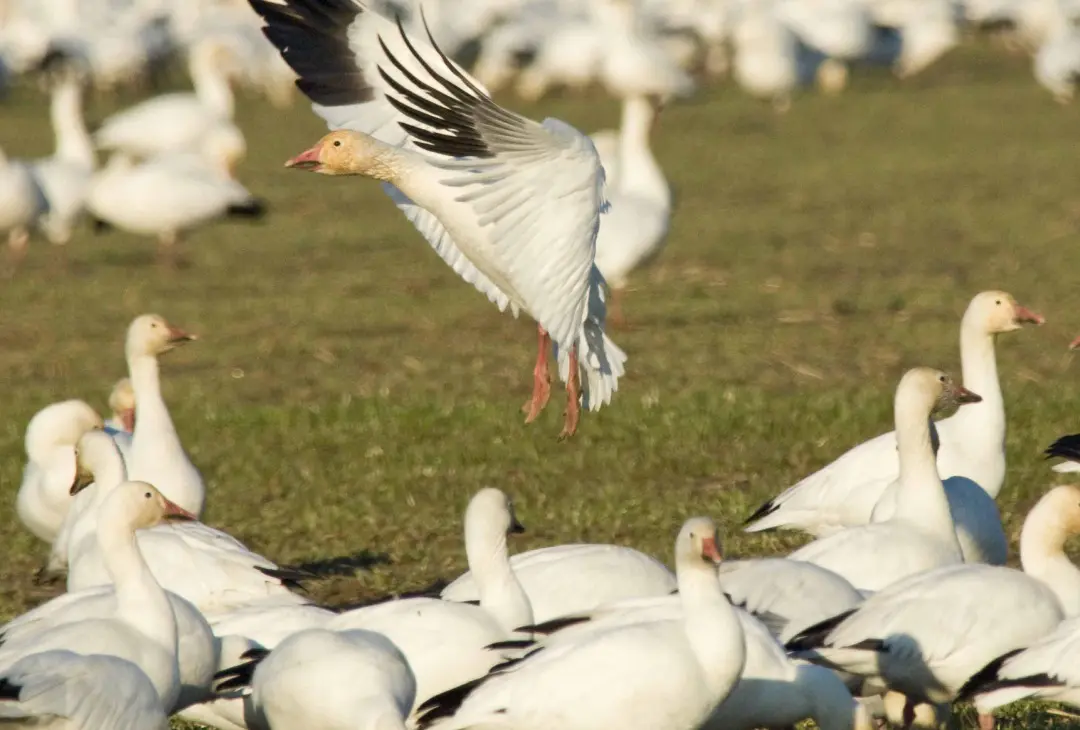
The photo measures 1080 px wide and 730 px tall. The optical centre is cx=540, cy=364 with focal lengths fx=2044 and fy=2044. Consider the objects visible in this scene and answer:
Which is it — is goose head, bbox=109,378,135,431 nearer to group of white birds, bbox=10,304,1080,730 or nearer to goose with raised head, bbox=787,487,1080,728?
group of white birds, bbox=10,304,1080,730

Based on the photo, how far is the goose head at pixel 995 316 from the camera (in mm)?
7219

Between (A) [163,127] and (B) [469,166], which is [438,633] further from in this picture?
(A) [163,127]

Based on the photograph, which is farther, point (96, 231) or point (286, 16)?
point (96, 231)

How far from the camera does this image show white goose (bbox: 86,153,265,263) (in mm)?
14773

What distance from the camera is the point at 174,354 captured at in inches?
456

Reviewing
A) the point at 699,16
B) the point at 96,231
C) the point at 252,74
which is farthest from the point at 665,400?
the point at 699,16

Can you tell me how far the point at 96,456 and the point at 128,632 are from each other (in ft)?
5.56

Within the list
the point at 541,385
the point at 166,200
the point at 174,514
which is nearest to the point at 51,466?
the point at 541,385

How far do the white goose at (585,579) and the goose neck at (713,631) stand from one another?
2.99 ft

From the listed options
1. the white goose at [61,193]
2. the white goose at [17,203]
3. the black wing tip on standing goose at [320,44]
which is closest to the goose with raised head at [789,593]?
the black wing tip on standing goose at [320,44]

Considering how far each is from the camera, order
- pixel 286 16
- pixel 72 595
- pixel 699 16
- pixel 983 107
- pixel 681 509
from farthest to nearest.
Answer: pixel 699 16
pixel 983 107
pixel 681 509
pixel 286 16
pixel 72 595

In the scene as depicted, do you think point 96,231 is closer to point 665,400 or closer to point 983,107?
point 665,400

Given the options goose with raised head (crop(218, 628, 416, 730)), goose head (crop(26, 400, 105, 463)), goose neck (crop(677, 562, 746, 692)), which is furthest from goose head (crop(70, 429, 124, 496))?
goose neck (crop(677, 562, 746, 692))

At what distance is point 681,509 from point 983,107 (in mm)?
18699
